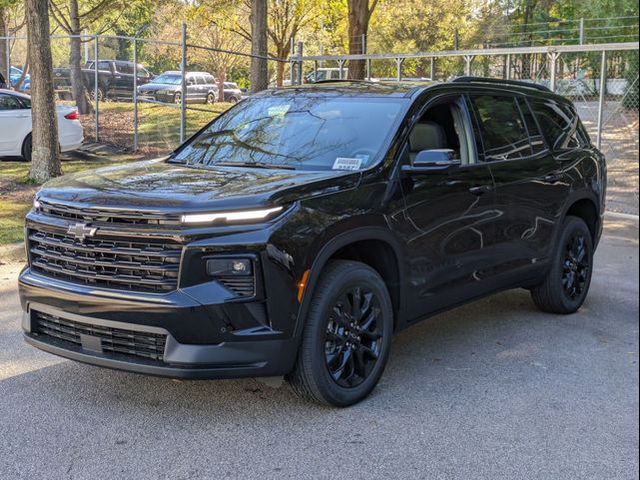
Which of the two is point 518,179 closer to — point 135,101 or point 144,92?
point 135,101

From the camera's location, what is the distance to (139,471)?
148 inches

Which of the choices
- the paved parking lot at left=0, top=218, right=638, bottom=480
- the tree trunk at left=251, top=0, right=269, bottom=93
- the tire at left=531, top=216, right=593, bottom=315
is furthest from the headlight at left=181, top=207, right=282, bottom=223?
the tree trunk at left=251, top=0, right=269, bottom=93

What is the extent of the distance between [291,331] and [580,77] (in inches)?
375

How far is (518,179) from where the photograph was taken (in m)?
5.96

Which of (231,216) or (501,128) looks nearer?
(231,216)

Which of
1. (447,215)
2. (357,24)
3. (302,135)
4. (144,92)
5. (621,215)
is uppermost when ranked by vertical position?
(357,24)

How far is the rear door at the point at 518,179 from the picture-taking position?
18.9 ft

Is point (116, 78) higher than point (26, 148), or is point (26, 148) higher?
point (116, 78)

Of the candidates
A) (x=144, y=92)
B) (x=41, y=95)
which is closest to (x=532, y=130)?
(x=41, y=95)

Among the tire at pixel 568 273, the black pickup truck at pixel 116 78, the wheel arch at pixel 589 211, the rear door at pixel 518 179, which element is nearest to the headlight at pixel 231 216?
the rear door at pixel 518 179

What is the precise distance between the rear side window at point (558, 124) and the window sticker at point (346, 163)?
2286 millimetres

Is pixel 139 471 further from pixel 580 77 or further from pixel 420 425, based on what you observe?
pixel 580 77

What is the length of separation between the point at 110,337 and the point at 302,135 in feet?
6.34

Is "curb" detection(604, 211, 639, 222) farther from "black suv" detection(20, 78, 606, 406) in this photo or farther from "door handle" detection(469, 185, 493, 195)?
"door handle" detection(469, 185, 493, 195)
